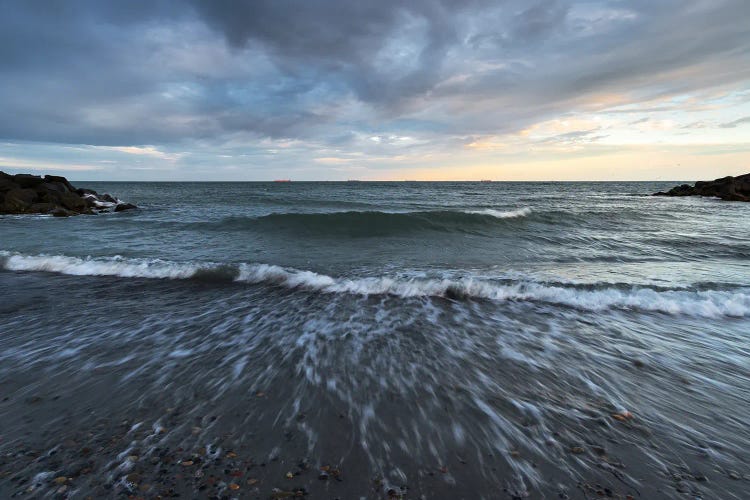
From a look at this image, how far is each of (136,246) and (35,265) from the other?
10.3 ft

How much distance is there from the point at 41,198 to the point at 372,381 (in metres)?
32.2

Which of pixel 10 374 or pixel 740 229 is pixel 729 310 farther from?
pixel 740 229

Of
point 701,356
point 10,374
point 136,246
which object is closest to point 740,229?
point 701,356

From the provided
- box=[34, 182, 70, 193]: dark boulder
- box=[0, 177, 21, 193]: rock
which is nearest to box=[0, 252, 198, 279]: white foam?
box=[0, 177, 21, 193]: rock

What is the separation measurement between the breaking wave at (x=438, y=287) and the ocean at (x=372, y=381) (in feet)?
0.19

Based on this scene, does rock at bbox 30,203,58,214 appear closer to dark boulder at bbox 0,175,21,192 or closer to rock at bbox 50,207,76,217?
rock at bbox 50,207,76,217

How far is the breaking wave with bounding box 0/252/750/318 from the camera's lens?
659 cm

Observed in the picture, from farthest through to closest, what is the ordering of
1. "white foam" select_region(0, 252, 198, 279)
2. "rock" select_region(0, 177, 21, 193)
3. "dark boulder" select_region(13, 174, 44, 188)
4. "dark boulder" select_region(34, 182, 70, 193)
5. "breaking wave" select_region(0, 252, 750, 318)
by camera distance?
"dark boulder" select_region(13, 174, 44, 188), "dark boulder" select_region(34, 182, 70, 193), "rock" select_region(0, 177, 21, 193), "white foam" select_region(0, 252, 198, 279), "breaking wave" select_region(0, 252, 750, 318)

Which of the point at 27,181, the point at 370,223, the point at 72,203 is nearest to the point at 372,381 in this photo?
the point at 370,223

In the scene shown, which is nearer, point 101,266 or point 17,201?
point 101,266

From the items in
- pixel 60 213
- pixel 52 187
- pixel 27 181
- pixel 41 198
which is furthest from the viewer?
pixel 52 187

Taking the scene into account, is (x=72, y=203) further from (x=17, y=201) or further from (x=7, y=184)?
(x=7, y=184)

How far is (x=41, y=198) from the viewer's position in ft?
79.9

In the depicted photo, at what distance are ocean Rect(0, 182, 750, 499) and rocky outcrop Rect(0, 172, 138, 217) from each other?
1893cm
